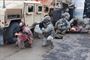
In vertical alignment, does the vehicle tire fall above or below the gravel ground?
above

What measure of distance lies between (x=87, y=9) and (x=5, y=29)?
8382mm

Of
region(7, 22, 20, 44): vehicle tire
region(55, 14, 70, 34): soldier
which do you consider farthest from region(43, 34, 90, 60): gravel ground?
region(7, 22, 20, 44): vehicle tire

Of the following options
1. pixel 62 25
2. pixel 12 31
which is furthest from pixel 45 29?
pixel 62 25

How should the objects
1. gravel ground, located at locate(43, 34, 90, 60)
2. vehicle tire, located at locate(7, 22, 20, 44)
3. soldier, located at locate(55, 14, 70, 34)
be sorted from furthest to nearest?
soldier, located at locate(55, 14, 70, 34) < vehicle tire, located at locate(7, 22, 20, 44) < gravel ground, located at locate(43, 34, 90, 60)

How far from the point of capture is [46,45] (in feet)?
40.9

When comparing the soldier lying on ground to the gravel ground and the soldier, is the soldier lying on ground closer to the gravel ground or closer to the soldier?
the gravel ground

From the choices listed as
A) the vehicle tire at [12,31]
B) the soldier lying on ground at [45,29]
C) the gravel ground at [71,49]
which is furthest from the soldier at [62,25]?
the vehicle tire at [12,31]

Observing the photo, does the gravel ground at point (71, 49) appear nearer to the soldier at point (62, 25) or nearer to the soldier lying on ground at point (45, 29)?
the soldier lying on ground at point (45, 29)

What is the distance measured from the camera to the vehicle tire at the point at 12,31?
12.4 meters

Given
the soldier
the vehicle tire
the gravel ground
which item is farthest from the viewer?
the soldier

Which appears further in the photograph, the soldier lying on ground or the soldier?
the soldier

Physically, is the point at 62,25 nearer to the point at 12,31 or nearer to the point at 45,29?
the point at 45,29

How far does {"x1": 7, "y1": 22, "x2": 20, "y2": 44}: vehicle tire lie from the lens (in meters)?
12.4

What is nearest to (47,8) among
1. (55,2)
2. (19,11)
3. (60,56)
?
(55,2)
